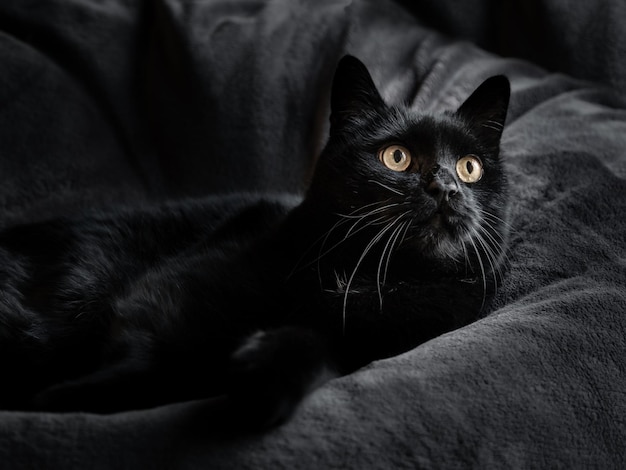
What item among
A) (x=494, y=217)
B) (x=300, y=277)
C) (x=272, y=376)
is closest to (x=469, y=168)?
(x=494, y=217)

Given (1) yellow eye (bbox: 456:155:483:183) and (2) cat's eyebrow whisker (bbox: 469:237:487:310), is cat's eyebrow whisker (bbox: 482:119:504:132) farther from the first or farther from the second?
(2) cat's eyebrow whisker (bbox: 469:237:487:310)

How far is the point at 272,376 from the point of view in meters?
0.70

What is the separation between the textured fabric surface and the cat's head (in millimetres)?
136

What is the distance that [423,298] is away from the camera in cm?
99

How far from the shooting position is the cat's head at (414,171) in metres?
0.99

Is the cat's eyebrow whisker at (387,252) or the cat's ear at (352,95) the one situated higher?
the cat's ear at (352,95)

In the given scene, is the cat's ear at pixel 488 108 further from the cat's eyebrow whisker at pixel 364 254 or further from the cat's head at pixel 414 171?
the cat's eyebrow whisker at pixel 364 254

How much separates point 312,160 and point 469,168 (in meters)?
0.61

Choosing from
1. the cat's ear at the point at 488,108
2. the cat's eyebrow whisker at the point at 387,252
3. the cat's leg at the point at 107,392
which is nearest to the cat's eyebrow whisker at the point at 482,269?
the cat's eyebrow whisker at the point at 387,252

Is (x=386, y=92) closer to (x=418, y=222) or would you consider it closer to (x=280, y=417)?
(x=418, y=222)

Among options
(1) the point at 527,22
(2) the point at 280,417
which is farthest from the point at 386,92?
(2) the point at 280,417

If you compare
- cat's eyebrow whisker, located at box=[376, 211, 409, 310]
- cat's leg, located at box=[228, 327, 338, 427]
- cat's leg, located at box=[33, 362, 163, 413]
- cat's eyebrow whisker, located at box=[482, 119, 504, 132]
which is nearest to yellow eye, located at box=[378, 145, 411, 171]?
cat's eyebrow whisker, located at box=[376, 211, 409, 310]

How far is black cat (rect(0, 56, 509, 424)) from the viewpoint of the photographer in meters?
0.90

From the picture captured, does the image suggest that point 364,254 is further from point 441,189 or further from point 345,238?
point 441,189
